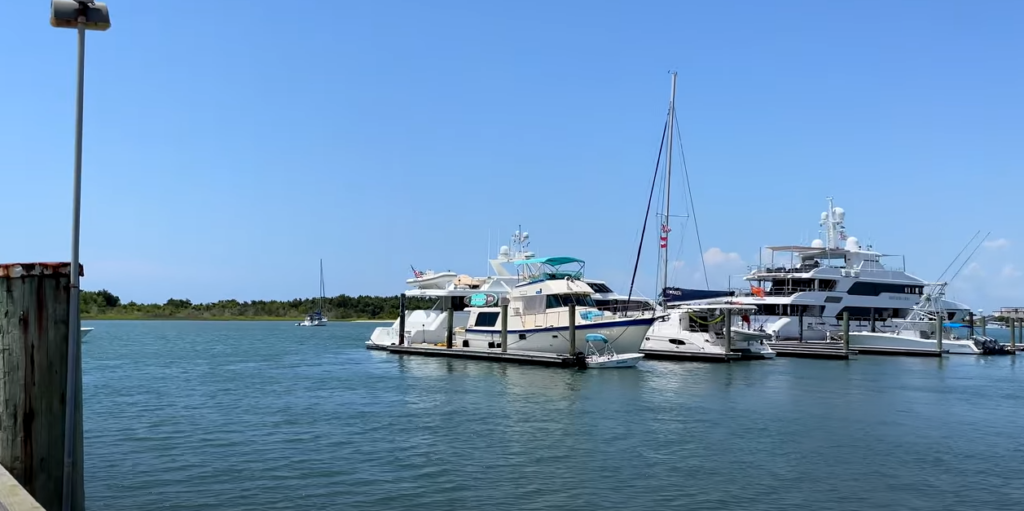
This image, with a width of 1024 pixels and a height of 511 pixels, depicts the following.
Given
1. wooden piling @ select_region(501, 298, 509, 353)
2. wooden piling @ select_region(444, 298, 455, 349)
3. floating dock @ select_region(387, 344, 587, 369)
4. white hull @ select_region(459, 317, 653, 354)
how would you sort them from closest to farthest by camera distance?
floating dock @ select_region(387, 344, 587, 369) < white hull @ select_region(459, 317, 653, 354) < wooden piling @ select_region(501, 298, 509, 353) < wooden piling @ select_region(444, 298, 455, 349)

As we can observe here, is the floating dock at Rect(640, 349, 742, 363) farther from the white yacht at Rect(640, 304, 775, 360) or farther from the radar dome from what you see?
the radar dome

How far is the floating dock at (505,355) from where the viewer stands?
126 feet

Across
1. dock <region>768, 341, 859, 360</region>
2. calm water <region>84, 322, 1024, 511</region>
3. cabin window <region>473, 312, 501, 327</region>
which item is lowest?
calm water <region>84, 322, 1024, 511</region>

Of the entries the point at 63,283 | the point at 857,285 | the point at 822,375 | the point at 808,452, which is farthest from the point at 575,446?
the point at 857,285

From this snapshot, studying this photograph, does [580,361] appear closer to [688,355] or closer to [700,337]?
[688,355]

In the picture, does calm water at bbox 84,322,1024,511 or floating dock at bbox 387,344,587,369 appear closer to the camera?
calm water at bbox 84,322,1024,511

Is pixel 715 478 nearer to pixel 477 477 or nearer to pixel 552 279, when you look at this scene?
pixel 477 477

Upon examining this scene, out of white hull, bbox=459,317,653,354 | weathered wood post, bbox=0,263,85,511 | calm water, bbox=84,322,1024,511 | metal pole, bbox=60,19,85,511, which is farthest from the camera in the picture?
white hull, bbox=459,317,653,354

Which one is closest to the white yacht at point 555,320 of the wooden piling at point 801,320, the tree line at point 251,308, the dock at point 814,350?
the dock at point 814,350

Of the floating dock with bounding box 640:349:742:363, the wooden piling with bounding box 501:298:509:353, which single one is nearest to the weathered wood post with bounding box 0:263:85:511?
the wooden piling with bounding box 501:298:509:353

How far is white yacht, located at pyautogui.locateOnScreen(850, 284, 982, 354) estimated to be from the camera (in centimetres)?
5525

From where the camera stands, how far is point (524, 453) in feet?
61.3

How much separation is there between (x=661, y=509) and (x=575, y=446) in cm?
573

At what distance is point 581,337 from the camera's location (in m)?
40.7
